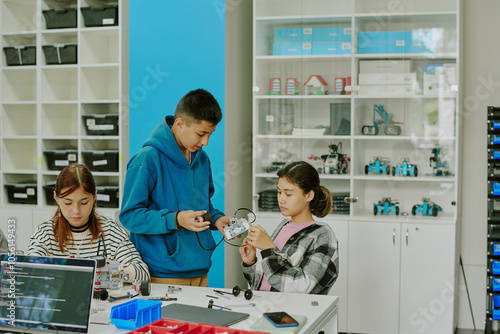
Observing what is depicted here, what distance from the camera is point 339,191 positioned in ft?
14.4

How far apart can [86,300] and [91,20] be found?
3.28m

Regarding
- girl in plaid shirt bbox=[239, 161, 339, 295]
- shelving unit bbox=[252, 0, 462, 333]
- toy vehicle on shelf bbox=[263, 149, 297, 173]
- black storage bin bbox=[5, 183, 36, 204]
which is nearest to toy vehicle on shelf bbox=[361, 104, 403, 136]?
shelving unit bbox=[252, 0, 462, 333]

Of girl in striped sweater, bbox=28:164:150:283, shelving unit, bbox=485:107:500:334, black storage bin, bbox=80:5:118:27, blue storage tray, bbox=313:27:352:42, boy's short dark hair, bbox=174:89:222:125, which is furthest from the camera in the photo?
black storage bin, bbox=80:5:118:27

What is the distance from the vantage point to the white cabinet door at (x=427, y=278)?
403cm

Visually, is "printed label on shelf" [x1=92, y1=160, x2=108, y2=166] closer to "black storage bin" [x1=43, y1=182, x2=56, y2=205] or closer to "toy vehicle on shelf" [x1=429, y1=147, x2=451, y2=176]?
"black storage bin" [x1=43, y1=182, x2=56, y2=205]

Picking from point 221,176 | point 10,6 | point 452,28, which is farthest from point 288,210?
point 10,6

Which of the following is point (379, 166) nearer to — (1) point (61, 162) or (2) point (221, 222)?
(2) point (221, 222)

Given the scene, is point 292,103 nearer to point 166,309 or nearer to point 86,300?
point 166,309

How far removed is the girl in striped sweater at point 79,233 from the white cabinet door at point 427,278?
2197 mm

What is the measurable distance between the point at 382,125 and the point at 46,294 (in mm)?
3086

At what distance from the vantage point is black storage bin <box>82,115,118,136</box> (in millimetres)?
4504

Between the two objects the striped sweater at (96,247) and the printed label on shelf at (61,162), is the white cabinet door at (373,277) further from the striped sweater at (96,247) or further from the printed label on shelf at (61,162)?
the printed label on shelf at (61,162)

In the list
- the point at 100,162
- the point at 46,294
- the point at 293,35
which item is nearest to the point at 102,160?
the point at 100,162

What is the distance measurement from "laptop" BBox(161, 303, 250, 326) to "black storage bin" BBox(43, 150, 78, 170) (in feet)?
9.17
